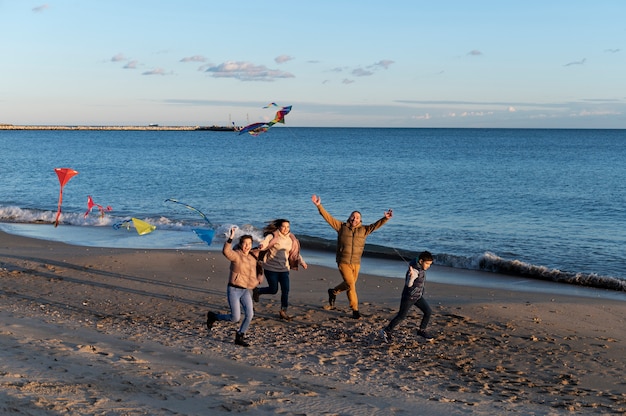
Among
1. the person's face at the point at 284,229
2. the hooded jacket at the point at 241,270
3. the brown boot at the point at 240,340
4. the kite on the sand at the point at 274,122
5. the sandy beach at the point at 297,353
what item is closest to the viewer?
the sandy beach at the point at 297,353

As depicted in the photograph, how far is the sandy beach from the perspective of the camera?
7.02 metres

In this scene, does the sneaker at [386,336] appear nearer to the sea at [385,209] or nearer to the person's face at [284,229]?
the person's face at [284,229]

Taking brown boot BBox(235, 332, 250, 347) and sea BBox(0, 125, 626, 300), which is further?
sea BBox(0, 125, 626, 300)

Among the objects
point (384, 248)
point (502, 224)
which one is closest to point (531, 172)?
point (502, 224)

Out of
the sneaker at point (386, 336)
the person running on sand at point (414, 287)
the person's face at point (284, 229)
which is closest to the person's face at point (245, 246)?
the person's face at point (284, 229)

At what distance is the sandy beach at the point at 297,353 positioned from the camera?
23.0ft

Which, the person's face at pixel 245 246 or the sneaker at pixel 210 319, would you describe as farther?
the sneaker at pixel 210 319

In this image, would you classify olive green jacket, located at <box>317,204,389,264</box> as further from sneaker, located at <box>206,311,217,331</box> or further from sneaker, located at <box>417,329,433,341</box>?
sneaker, located at <box>206,311,217,331</box>

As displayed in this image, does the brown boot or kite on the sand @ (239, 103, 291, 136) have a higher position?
kite on the sand @ (239, 103, 291, 136)

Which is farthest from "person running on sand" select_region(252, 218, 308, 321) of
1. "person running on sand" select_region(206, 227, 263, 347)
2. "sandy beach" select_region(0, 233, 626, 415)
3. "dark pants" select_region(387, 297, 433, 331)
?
"dark pants" select_region(387, 297, 433, 331)

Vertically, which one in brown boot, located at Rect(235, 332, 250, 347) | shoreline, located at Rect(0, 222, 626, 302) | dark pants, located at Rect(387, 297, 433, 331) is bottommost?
shoreline, located at Rect(0, 222, 626, 302)

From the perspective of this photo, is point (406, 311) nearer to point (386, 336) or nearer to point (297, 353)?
point (386, 336)

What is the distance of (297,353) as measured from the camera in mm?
9180

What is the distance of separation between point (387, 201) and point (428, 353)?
2703 centimetres
